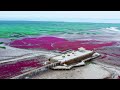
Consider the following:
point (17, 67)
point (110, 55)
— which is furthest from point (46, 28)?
point (110, 55)

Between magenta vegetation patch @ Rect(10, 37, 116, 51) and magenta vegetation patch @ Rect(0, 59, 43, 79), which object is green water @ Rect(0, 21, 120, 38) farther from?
magenta vegetation patch @ Rect(0, 59, 43, 79)

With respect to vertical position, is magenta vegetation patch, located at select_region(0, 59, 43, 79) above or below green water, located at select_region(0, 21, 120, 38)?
below

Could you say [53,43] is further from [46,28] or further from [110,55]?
[110,55]

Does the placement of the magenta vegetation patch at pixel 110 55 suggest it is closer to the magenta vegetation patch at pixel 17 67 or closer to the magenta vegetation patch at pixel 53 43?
the magenta vegetation patch at pixel 53 43

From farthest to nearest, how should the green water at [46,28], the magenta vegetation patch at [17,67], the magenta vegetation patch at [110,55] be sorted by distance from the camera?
the green water at [46,28], the magenta vegetation patch at [110,55], the magenta vegetation patch at [17,67]
